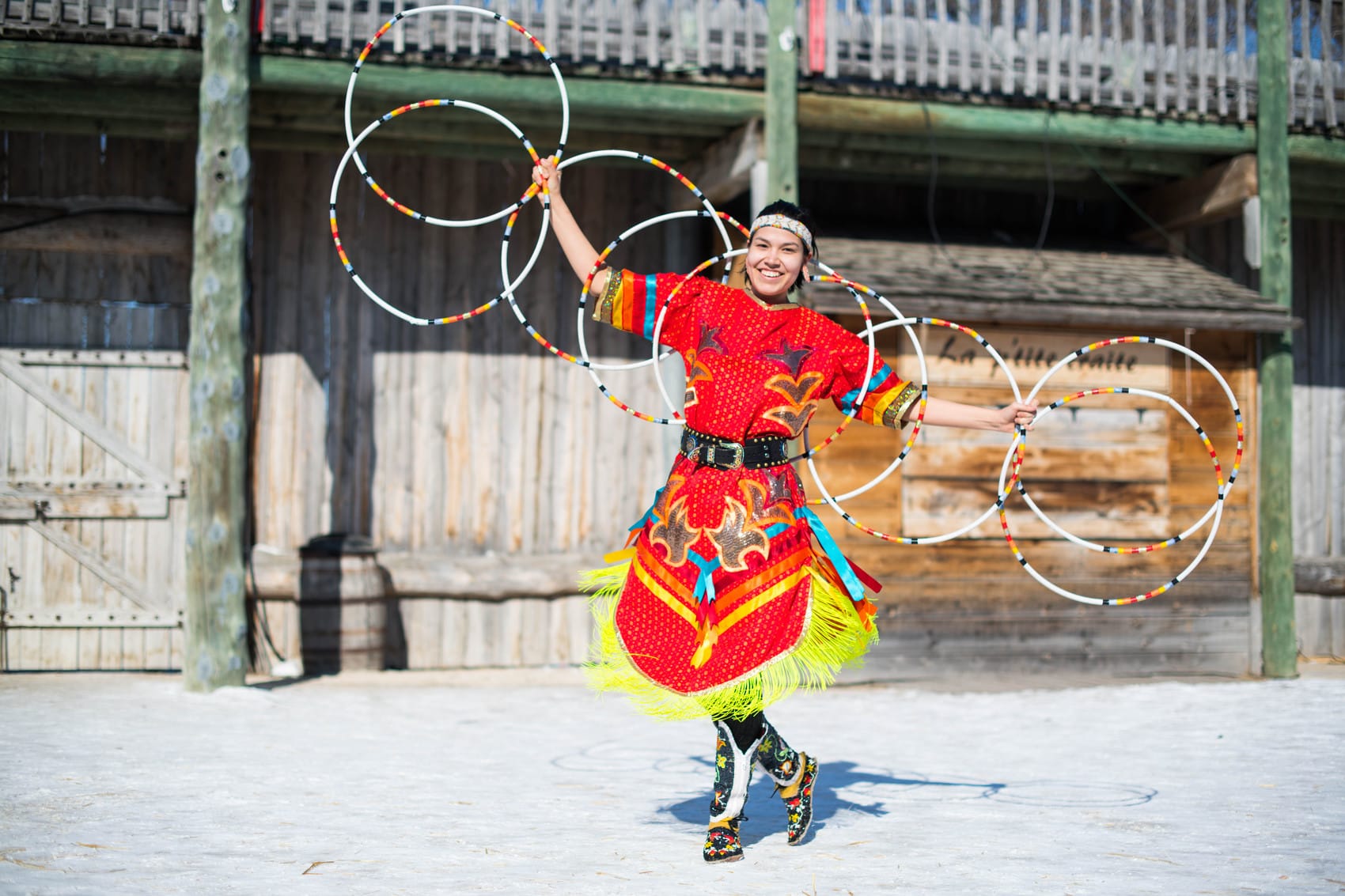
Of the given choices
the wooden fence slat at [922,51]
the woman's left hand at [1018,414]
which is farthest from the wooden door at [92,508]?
the woman's left hand at [1018,414]

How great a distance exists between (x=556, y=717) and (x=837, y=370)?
371 centimetres

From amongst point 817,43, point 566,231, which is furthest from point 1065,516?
point 566,231

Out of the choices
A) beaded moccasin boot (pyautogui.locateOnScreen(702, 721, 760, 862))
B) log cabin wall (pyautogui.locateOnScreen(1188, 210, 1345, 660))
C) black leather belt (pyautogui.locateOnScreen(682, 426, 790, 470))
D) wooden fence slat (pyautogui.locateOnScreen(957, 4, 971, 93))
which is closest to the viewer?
beaded moccasin boot (pyautogui.locateOnScreen(702, 721, 760, 862))

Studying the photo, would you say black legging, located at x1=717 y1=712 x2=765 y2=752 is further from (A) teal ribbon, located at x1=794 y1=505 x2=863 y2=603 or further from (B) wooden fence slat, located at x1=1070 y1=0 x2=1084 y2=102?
(B) wooden fence slat, located at x1=1070 y1=0 x2=1084 y2=102

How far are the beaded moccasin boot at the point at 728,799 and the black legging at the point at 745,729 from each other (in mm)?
11

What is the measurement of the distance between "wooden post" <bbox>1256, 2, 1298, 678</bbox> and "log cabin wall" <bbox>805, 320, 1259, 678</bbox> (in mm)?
290

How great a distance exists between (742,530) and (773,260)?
36.1 inches

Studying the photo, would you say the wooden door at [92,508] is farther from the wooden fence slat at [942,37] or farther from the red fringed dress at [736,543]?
the red fringed dress at [736,543]

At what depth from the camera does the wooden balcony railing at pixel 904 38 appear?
8227 millimetres

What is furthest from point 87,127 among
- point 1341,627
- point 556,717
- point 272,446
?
point 1341,627

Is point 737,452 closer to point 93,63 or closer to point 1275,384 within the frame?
point 93,63

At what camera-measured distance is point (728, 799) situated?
4367mm

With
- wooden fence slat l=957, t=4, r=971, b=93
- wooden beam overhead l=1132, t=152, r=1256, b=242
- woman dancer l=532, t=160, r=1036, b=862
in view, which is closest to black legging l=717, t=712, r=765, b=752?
woman dancer l=532, t=160, r=1036, b=862

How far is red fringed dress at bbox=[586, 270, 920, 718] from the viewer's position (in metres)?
4.37
